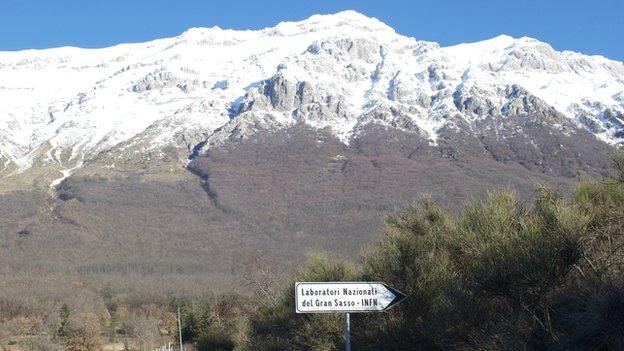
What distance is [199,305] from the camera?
56.0 m

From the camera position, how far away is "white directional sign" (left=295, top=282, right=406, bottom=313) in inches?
383

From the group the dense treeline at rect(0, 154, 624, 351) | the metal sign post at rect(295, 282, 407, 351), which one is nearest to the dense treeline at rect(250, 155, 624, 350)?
the dense treeline at rect(0, 154, 624, 351)

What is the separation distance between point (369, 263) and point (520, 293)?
580cm

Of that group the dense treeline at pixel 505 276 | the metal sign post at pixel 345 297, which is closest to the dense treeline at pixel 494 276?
the dense treeline at pixel 505 276

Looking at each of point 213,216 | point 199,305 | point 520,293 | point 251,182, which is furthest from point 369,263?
point 251,182

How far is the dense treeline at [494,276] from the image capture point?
1021 cm

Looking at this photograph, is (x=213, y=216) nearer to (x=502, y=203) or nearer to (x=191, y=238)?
(x=191, y=238)

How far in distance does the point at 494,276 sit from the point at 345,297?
254 cm

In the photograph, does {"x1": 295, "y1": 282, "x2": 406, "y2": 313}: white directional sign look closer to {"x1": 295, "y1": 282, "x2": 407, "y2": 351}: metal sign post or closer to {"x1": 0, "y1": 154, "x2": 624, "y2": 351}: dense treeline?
{"x1": 295, "y1": 282, "x2": 407, "y2": 351}: metal sign post

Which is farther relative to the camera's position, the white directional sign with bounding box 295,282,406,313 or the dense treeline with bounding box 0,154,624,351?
the dense treeline with bounding box 0,154,624,351

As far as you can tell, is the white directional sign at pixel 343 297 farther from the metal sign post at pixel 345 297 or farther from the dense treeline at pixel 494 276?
the dense treeline at pixel 494 276

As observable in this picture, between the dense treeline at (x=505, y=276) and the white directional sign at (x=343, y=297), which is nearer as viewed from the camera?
the white directional sign at (x=343, y=297)

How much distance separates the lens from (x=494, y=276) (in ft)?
36.5

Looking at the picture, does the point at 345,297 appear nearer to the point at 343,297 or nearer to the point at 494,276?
the point at 343,297
